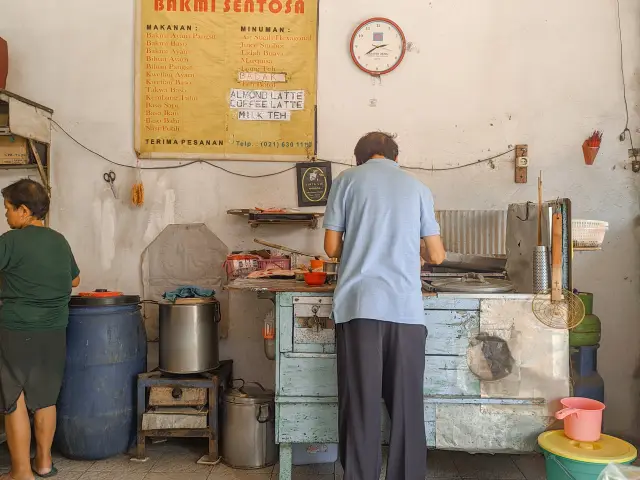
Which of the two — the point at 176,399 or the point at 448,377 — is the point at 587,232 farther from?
the point at 176,399

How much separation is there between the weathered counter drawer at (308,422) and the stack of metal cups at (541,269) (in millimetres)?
1024

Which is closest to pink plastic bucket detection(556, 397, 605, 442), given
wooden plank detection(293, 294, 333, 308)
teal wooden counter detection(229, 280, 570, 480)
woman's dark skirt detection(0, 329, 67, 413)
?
teal wooden counter detection(229, 280, 570, 480)

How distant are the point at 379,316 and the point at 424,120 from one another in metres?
1.88

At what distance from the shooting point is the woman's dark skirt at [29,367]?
2.95 meters

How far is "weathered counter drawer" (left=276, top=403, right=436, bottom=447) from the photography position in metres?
2.88

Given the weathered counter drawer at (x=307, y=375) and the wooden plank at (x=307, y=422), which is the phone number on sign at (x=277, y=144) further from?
the wooden plank at (x=307, y=422)

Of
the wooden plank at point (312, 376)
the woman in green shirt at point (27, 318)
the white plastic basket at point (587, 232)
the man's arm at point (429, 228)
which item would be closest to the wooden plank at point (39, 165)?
the woman in green shirt at point (27, 318)

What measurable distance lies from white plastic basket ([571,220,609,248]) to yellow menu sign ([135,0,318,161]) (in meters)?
1.76

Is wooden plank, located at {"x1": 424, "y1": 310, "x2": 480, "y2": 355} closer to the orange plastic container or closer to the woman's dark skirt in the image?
the orange plastic container

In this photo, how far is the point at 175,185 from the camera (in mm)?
3912

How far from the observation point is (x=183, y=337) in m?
3.36

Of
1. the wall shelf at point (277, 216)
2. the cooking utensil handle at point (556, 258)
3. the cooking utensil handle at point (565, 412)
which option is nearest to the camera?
the cooking utensil handle at point (565, 412)

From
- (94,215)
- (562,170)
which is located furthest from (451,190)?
(94,215)

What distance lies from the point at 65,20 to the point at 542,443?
13.0ft
